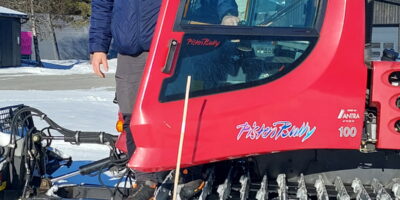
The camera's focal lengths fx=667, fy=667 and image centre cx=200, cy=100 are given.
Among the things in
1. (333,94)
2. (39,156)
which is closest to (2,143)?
Answer: (39,156)

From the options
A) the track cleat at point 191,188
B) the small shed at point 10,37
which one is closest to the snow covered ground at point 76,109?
the track cleat at point 191,188

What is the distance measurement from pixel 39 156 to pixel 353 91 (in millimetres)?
2536

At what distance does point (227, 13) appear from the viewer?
3084 millimetres

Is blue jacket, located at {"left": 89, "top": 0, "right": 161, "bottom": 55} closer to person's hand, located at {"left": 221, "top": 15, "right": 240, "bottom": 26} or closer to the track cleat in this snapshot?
person's hand, located at {"left": 221, "top": 15, "right": 240, "bottom": 26}

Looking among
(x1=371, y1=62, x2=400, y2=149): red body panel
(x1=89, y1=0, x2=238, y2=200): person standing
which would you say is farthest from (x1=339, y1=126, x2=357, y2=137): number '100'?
(x1=89, y1=0, x2=238, y2=200): person standing

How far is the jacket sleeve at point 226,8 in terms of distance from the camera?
308 cm

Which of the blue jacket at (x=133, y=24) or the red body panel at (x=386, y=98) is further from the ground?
the blue jacket at (x=133, y=24)

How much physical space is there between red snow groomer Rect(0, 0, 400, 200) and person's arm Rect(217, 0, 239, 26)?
0.09ft

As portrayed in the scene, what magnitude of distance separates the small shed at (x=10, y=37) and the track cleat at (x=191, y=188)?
30.4 m

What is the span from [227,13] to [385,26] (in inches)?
45.8

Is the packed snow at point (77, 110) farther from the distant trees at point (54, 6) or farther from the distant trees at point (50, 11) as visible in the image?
the distant trees at point (54, 6)

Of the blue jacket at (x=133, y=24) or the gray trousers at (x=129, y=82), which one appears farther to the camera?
the gray trousers at (x=129, y=82)

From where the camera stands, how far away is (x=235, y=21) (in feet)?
10.1

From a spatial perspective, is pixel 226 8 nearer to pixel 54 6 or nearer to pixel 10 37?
pixel 10 37
